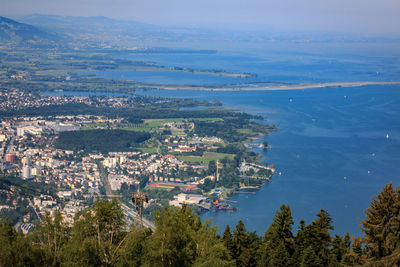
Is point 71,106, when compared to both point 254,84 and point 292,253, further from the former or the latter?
point 292,253

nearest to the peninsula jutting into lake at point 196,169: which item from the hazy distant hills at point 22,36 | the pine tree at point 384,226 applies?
the pine tree at point 384,226

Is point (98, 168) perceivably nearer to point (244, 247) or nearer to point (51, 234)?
point (244, 247)

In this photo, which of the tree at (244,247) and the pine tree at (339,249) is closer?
the tree at (244,247)

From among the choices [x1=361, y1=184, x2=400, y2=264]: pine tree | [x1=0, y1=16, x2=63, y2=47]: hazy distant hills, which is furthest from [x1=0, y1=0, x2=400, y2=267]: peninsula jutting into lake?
[x1=0, y1=16, x2=63, y2=47]: hazy distant hills

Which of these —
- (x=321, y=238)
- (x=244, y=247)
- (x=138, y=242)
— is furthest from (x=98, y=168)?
(x=138, y=242)

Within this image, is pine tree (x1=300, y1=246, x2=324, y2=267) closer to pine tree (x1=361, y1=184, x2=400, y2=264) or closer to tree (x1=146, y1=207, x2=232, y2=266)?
pine tree (x1=361, y1=184, x2=400, y2=264)

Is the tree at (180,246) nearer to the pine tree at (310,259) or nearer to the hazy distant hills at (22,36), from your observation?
the pine tree at (310,259)
